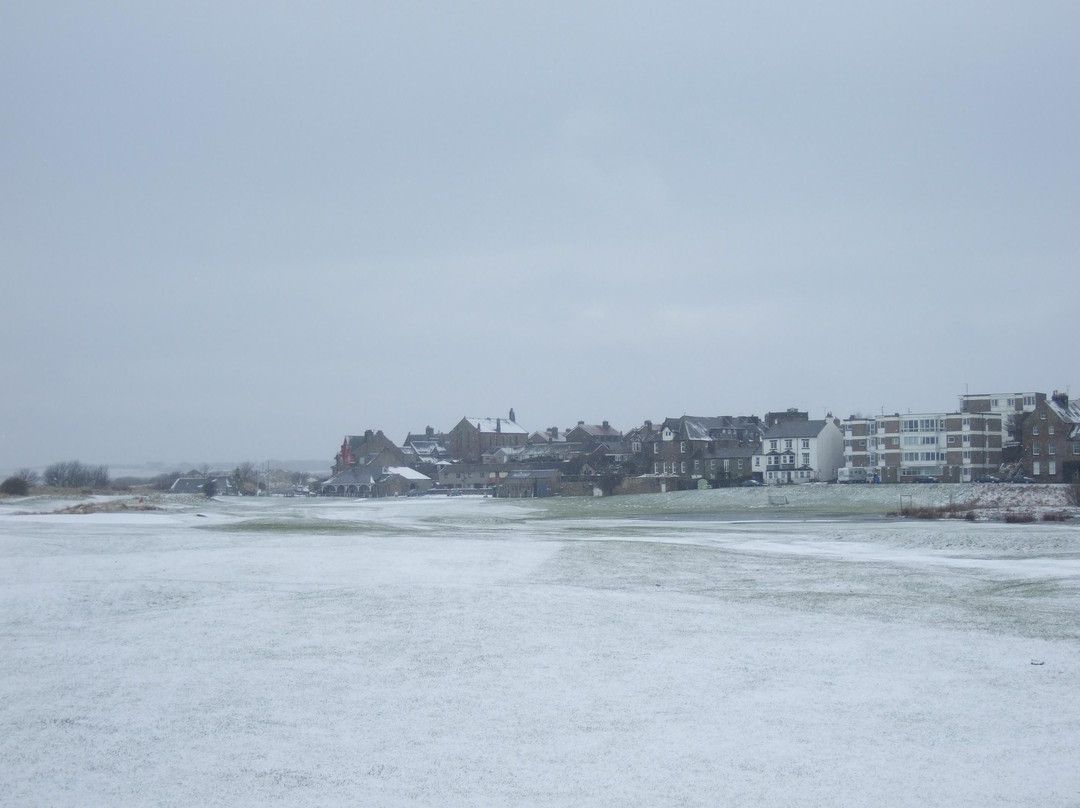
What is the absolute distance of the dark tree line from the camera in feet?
524

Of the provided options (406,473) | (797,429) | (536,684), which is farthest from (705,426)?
(536,684)

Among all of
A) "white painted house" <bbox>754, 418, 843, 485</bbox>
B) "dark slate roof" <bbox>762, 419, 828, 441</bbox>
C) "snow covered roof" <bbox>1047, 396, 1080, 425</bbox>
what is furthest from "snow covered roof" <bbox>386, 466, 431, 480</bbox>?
"snow covered roof" <bbox>1047, 396, 1080, 425</bbox>

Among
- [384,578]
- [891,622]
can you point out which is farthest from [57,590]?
[891,622]

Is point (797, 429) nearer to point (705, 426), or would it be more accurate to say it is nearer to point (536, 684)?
point (705, 426)

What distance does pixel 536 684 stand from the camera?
1501 cm

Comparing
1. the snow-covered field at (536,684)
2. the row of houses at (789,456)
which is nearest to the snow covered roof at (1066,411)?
the row of houses at (789,456)

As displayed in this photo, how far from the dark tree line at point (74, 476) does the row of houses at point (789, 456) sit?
37137 millimetres

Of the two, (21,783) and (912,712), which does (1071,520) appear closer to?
(912,712)

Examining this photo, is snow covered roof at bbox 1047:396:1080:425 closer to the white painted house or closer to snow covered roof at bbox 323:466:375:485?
the white painted house

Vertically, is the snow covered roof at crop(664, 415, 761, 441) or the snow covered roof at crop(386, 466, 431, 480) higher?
the snow covered roof at crop(664, 415, 761, 441)

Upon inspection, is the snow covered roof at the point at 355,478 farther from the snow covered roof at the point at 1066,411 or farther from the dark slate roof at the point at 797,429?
the snow covered roof at the point at 1066,411

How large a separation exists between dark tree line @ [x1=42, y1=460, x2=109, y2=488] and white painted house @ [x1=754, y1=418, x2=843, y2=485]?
98.2m

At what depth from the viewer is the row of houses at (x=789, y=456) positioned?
104 meters

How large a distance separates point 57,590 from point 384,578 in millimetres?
7712
